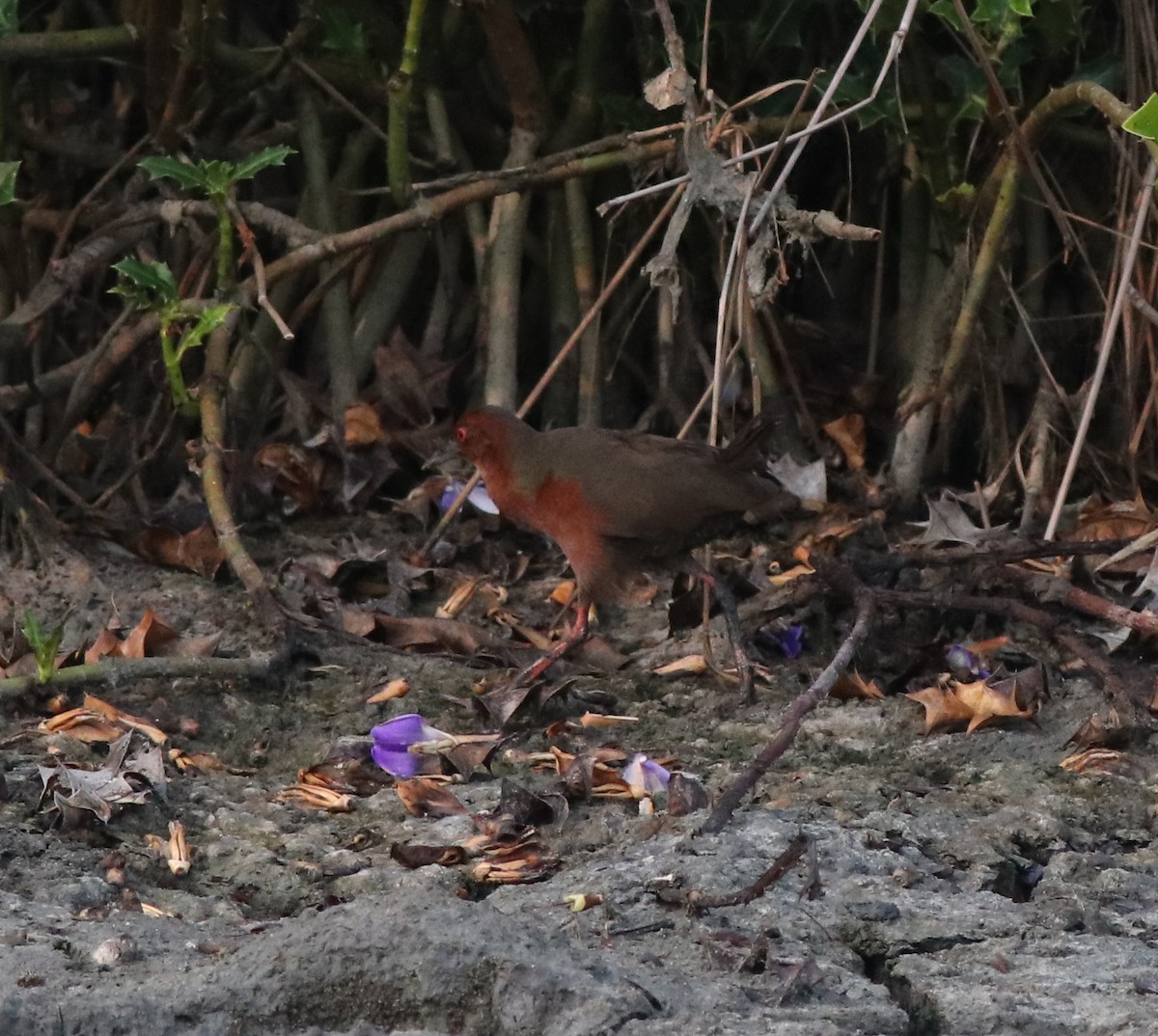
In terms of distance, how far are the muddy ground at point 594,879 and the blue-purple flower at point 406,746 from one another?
95mm

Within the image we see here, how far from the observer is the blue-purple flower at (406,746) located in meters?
3.15

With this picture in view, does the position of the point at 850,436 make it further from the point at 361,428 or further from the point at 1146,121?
the point at 1146,121

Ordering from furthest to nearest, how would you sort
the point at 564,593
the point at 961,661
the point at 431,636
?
the point at 564,593, the point at 431,636, the point at 961,661

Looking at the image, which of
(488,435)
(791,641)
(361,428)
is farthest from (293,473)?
(791,641)

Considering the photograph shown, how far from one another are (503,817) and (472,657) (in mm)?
933

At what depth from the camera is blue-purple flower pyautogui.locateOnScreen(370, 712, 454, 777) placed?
315 centimetres

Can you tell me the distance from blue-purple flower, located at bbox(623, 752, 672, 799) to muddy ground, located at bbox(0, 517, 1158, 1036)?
8 centimetres

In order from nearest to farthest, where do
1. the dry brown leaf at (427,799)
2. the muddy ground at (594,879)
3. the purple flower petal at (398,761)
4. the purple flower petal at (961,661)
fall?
the muddy ground at (594,879)
the dry brown leaf at (427,799)
the purple flower petal at (398,761)
the purple flower petal at (961,661)

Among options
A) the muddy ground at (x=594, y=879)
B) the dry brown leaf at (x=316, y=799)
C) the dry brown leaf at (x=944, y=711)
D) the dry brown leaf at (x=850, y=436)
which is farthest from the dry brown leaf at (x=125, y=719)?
the dry brown leaf at (x=850, y=436)

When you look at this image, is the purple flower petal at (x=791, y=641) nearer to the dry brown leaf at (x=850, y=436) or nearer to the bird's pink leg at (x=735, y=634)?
the bird's pink leg at (x=735, y=634)

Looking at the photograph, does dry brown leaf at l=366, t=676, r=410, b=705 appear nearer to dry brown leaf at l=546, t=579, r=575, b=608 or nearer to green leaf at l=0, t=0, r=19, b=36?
dry brown leaf at l=546, t=579, r=575, b=608

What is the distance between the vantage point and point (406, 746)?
3.20 m

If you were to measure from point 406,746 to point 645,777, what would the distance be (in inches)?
18.5

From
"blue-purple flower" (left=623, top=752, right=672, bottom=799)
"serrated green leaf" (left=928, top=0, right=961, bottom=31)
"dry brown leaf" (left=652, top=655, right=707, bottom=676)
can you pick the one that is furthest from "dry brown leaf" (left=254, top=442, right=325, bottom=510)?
"serrated green leaf" (left=928, top=0, right=961, bottom=31)
